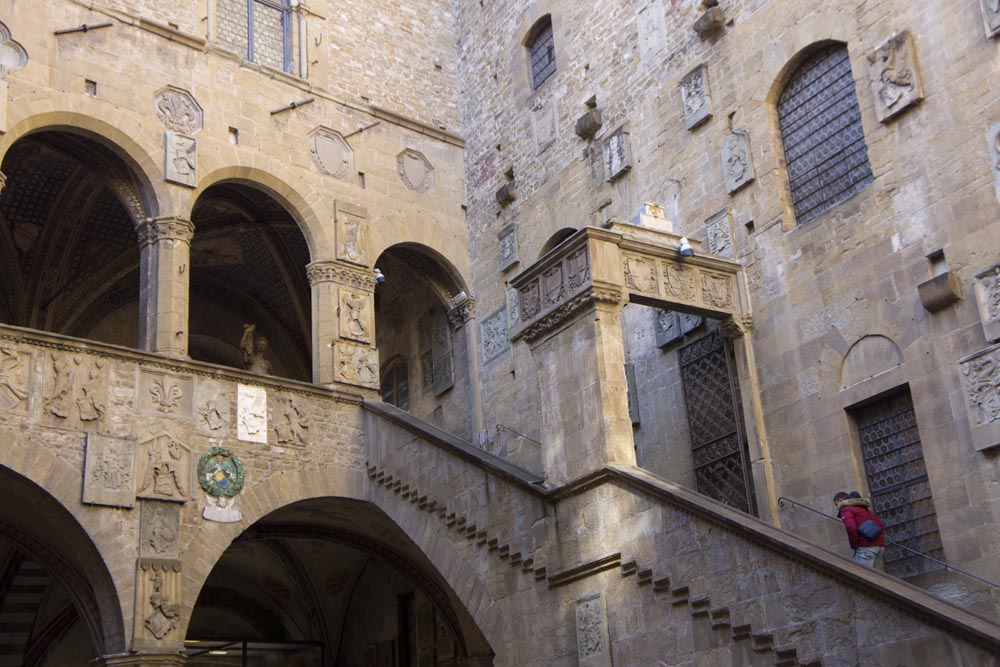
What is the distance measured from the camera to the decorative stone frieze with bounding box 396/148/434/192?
54.6ft

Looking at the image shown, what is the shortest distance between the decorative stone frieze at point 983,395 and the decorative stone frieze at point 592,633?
10.9ft

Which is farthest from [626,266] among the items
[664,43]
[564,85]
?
[564,85]

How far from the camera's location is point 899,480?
404 inches

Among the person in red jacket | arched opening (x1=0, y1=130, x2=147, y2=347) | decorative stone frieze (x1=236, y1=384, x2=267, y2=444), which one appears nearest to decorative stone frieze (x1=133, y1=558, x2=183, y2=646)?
decorative stone frieze (x1=236, y1=384, x2=267, y2=444)

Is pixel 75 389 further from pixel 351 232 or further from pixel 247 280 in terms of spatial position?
pixel 247 280

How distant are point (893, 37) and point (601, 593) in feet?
18.9

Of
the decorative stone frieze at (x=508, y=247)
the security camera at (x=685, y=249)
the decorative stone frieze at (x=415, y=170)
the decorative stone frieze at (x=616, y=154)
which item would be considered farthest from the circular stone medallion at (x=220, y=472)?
the decorative stone frieze at (x=616, y=154)

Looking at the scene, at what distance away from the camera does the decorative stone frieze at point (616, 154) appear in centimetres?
1405

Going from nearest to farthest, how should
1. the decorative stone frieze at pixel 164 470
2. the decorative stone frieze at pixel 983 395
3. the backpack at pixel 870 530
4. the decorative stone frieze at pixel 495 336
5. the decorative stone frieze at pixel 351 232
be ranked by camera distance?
the backpack at pixel 870 530 → the decorative stone frieze at pixel 983 395 → the decorative stone frieze at pixel 164 470 → the decorative stone frieze at pixel 351 232 → the decorative stone frieze at pixel 495 336

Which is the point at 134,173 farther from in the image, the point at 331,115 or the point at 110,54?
the point at 331,115

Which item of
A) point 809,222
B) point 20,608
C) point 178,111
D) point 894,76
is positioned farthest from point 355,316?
point 894,76

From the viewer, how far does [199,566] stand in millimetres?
12070

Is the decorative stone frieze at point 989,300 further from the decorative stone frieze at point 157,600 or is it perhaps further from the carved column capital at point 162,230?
the carved column capital at point 162,230

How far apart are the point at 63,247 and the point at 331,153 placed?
4.37 m
